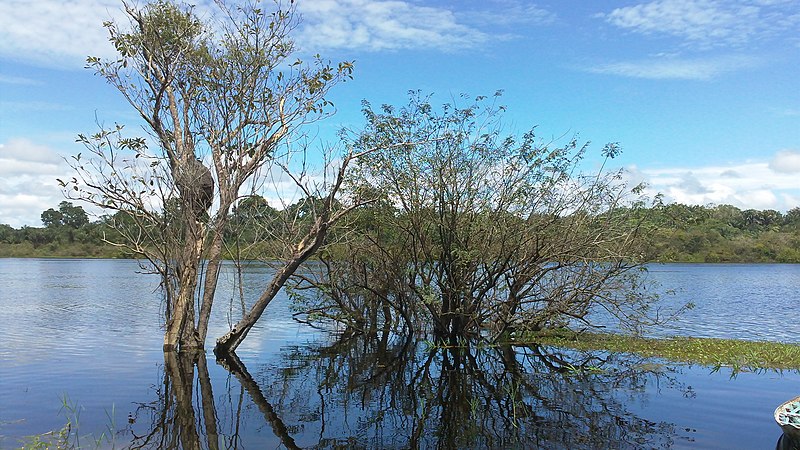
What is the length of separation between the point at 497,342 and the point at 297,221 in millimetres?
6830

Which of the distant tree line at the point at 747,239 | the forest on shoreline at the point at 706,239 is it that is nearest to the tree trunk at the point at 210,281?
the forest on shoreline at the point at 706,239

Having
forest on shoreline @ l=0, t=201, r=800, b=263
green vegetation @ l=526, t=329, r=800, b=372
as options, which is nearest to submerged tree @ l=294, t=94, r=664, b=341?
green vegetation @ l=526, t=329, r=800, b=372

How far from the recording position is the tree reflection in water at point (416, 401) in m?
10.6

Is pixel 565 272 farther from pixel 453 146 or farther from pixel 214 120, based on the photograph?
pixel 214 120

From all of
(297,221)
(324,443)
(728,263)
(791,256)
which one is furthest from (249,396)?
(791,256)

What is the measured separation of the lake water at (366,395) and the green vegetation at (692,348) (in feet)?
2.30

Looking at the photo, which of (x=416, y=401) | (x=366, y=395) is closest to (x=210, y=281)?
Answer: (x=366, y=395)

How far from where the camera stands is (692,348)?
59.5 ft

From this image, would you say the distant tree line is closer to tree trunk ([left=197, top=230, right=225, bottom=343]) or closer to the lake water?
the lake water

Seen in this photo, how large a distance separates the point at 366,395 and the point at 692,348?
9.80 metres

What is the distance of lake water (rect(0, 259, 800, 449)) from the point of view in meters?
10.7

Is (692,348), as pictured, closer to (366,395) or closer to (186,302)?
(366,395)

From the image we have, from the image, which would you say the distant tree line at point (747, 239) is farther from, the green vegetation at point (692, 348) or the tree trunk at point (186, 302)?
the tree trunk at point (186, 302)

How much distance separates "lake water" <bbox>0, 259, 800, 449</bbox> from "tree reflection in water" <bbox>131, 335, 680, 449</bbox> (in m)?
0.05
